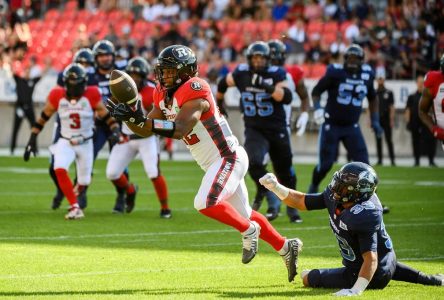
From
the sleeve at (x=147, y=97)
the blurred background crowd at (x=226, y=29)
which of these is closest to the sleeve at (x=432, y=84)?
the sleeve at (x=147, y=97)

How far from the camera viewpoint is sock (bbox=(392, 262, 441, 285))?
7188 mm

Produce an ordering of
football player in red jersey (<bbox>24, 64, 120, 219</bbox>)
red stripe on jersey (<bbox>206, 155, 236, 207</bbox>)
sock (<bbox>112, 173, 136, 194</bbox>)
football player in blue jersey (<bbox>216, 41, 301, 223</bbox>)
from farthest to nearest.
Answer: sock (<bbox>112, 173, 136, 194</bbox>), football player in red jersey (<bbox>24, 64, 120, 219</bbox>), football player in blue jersey (<bbox>216, 41, 301, 223</bbox>), red stripe on jersey (<bbox>206, 155, 236, 207</bbox>)

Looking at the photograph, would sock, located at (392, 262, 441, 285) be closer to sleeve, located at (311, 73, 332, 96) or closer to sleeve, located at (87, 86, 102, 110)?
sleeve, located at (311, 73, 332, 96)

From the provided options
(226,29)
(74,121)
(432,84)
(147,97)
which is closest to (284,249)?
(432,84)

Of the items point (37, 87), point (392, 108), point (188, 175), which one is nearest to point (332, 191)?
point (188, 175)

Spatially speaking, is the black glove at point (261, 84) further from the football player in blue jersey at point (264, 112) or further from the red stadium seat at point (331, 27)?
the red stadium seat at point (331, 27)

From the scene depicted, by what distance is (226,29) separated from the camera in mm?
25359

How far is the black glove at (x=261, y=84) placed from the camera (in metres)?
11.4

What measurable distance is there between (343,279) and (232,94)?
1659 centimetres

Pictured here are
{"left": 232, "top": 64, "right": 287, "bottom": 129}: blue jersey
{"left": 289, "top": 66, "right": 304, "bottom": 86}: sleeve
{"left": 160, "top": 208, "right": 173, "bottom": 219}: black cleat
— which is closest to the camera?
{"left": 232, "top": 64, "right": 287, "bottom": 129}: blue jersey

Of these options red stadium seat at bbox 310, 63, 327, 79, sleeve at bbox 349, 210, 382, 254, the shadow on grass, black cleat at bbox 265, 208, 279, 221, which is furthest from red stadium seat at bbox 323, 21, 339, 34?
sleeve at bbox 349, 210, 382, 254

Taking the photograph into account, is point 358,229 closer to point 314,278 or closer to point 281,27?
point 314,278

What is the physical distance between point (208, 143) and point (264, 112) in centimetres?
380

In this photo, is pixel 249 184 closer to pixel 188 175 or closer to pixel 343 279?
pixel 188 175
